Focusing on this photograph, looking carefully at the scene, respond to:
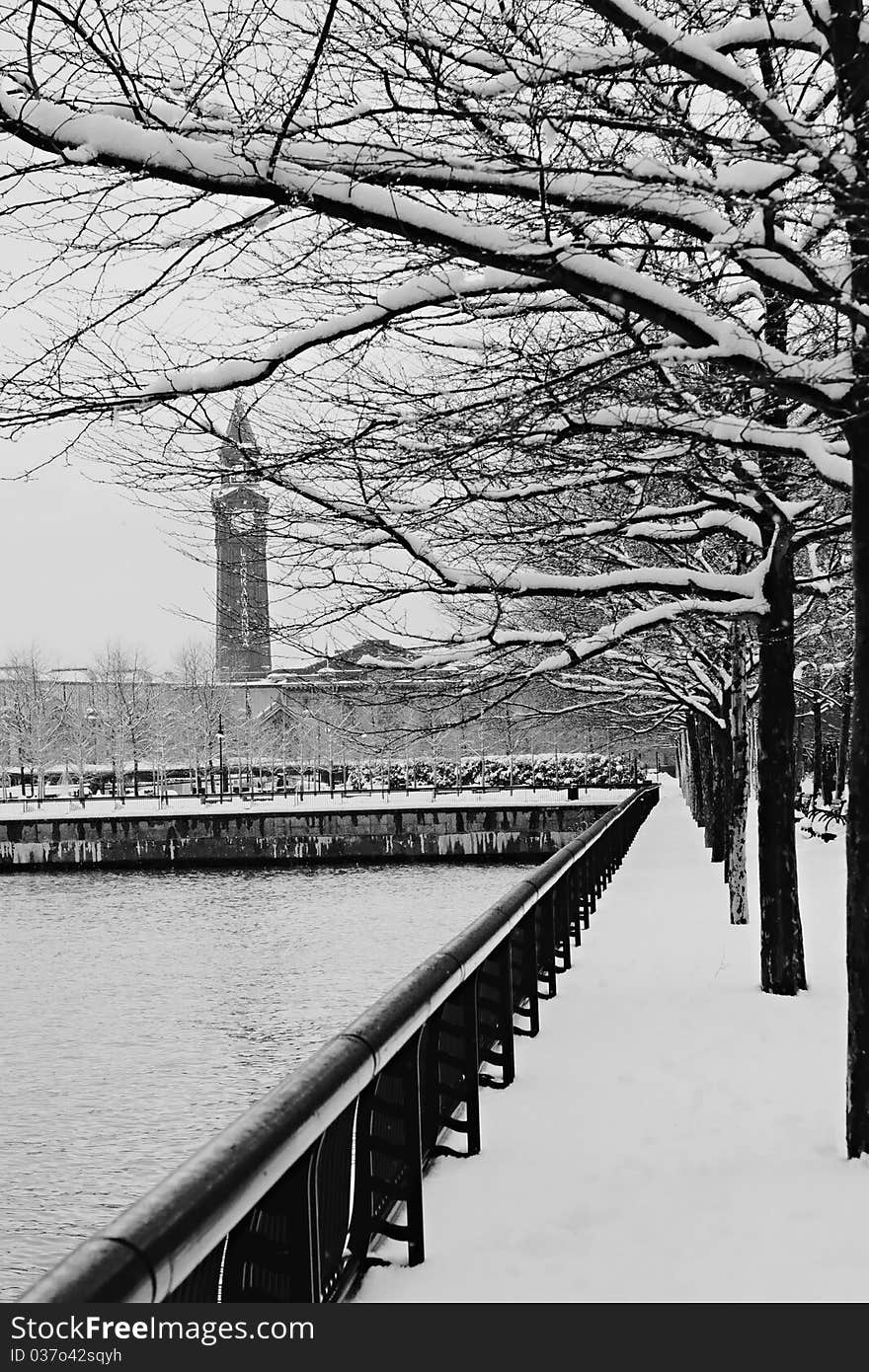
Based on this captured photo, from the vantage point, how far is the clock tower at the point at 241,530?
720cm

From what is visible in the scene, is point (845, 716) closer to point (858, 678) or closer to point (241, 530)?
point (241, 530)

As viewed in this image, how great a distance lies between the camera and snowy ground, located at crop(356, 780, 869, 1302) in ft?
13.9

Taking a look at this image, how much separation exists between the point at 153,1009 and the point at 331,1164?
49.8 ft

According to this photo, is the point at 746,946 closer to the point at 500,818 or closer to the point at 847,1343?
the point at 847,1343

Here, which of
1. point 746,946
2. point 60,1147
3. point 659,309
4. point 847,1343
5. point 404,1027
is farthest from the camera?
point 746,946

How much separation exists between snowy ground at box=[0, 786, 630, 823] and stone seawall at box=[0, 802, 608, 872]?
27.5 ft

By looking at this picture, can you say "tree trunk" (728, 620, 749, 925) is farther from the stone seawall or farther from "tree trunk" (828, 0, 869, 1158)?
the stone seawall

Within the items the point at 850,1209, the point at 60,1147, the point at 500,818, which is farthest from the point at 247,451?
the point at 500,818

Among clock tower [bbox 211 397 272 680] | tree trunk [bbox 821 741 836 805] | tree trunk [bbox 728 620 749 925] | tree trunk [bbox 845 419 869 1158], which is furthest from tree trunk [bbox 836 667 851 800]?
tree trunk [bbox 845 419 869 1158]

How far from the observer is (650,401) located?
625 cm

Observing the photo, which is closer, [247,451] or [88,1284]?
[88,1284]

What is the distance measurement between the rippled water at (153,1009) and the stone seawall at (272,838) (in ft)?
22.0

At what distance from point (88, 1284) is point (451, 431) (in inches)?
206

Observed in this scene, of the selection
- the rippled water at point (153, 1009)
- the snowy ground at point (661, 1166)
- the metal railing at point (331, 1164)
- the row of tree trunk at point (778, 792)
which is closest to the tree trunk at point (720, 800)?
the rippled water at point (153, 1009)
